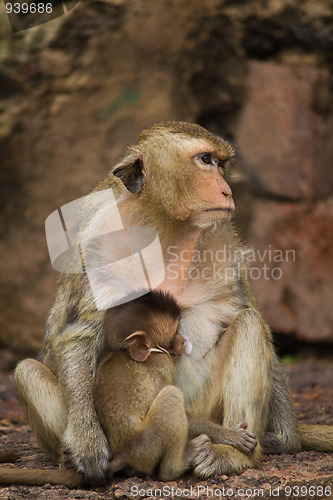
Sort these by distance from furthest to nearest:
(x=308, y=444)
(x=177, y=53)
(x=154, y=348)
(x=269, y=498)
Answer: (x=177, y=53), (x=308, y=444), (x=154, y=348), (x=269, y=498)

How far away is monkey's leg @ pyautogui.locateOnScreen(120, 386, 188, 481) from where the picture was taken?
3605 millimetres

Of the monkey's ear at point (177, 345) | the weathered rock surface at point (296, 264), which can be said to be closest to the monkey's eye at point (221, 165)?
→ the monkey's ear at point (177, 345)

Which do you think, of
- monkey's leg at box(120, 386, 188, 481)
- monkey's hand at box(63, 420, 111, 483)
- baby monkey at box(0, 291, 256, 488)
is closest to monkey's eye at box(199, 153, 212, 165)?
baby monkey at box(0, 291, 256, 488)

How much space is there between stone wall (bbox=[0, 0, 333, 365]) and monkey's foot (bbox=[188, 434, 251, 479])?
4.39m

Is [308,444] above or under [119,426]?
under

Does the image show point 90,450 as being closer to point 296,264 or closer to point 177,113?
point 296,264

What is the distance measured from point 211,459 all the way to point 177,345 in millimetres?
683

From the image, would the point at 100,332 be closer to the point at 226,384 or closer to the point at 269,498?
the point at 226,384

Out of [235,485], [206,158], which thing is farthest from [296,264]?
[235,485]

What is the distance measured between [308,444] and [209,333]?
106 cm

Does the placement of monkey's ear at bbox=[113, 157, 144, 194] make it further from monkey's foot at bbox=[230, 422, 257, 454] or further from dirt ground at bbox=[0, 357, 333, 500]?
dirt ground at bbox=[0, 357, 333, 500]

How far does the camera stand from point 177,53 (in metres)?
8.20

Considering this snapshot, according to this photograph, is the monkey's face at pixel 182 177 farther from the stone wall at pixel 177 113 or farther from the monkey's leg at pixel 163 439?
the stone wall at pixel 177 113

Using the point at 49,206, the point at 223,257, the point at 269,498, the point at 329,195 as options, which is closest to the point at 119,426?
the point at 269,498
